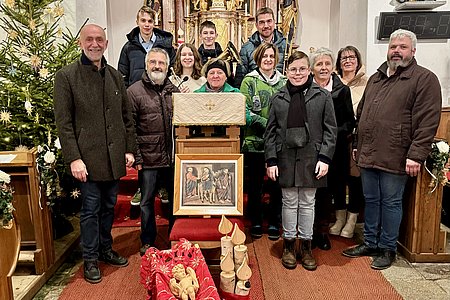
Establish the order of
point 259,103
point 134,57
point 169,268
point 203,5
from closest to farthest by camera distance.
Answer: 1. point 169,268
2. point 259,103
3. point 134,57
4. point 203,5

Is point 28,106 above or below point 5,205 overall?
above

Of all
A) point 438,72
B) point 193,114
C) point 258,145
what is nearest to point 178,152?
point 193,114

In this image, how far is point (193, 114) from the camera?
3055 mm

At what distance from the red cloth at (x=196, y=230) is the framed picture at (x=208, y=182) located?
4.4 inches

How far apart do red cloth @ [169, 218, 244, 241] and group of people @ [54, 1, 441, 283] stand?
28 cm

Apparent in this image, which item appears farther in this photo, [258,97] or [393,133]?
[258,97]

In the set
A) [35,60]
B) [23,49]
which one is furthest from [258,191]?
[23,49]

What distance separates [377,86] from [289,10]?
347 centimetres

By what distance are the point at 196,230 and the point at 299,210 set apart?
0.72m

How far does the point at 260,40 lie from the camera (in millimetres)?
3826

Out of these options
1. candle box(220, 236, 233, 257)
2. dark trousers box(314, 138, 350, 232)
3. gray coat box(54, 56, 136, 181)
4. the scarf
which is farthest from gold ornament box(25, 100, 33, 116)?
dark trousers box(314, 138, 350, 232)

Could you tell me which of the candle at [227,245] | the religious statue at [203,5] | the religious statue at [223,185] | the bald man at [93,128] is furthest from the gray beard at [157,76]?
the religious statue at [203,5]

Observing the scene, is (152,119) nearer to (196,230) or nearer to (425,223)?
(196,230)

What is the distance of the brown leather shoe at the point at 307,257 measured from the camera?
3061 millimetres
